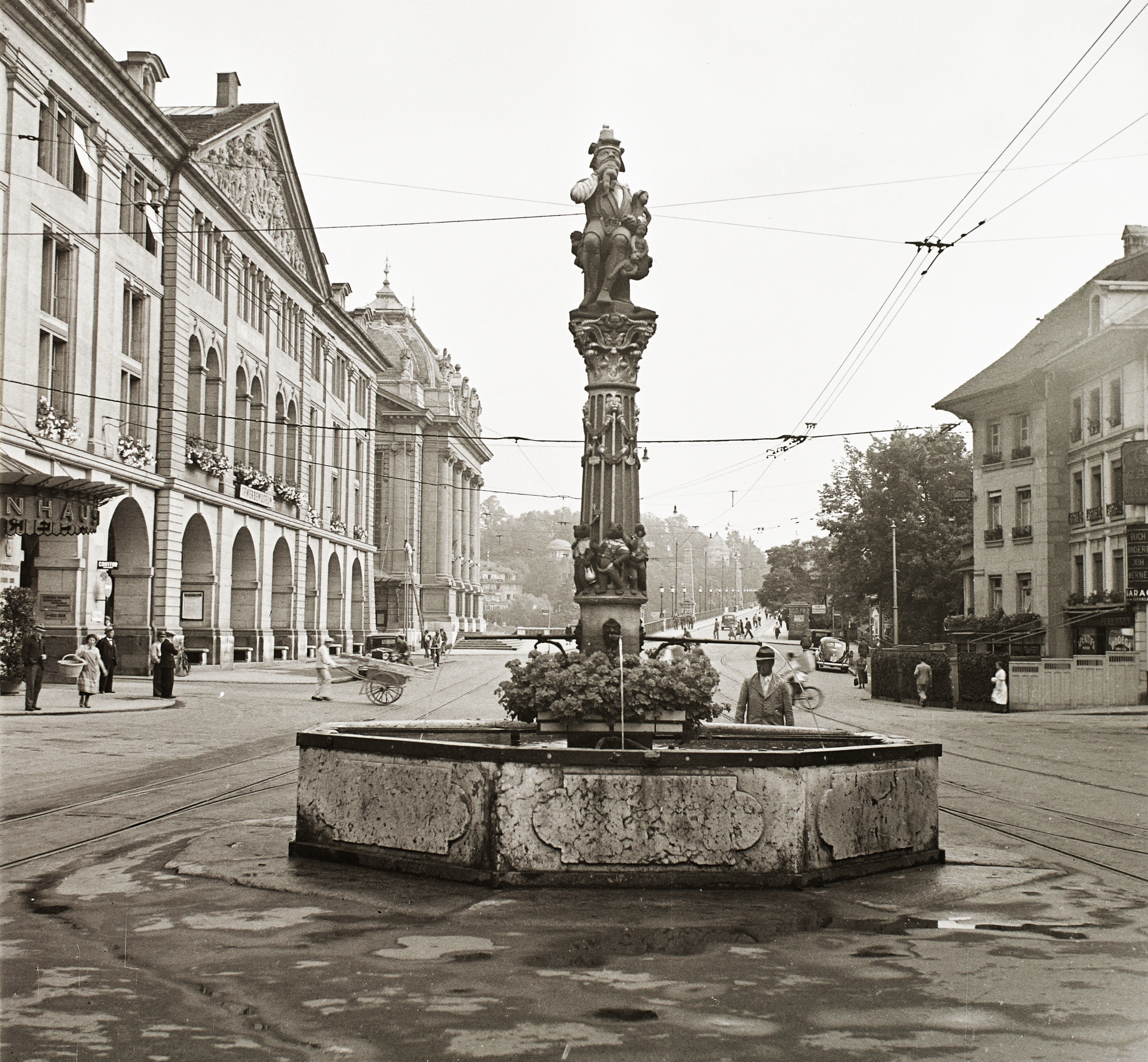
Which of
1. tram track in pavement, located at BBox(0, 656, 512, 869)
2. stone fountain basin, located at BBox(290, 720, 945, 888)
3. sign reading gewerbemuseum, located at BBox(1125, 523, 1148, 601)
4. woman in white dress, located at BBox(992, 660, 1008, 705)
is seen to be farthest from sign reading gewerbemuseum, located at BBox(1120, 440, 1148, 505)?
stone fountain basin, located at BBox(290, 720, 945, 888)

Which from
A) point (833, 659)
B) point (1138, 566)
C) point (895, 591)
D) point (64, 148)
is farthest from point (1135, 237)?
point (64, 148)

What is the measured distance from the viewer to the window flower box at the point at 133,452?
116 ft

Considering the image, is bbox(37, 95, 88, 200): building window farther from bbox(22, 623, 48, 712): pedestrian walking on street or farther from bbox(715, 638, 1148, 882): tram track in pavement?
bbox(715, 638, 1148, 882): tram track in pavement

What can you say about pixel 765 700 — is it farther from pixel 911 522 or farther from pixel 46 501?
pixel 911 522

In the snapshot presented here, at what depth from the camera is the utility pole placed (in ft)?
191

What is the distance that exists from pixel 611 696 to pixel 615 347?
345cm

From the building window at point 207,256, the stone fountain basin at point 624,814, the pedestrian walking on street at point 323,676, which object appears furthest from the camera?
the building window at point 207,256

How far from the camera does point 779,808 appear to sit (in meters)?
7.72

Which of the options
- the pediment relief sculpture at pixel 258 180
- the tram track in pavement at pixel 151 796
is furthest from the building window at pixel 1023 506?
the tram track in pavement at pixel 151 796

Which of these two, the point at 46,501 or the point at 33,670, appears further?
the point at 46,501

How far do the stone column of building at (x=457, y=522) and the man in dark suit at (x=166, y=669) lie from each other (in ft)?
229

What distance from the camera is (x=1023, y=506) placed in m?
45.8

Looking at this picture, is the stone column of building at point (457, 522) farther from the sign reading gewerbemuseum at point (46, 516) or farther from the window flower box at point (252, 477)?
the sign reading gewerbemuseum at point (46, 516)

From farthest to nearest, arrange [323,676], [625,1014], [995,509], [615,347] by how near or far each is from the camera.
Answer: [995,509]
[323,676]
[615,347]
[625,1014]
